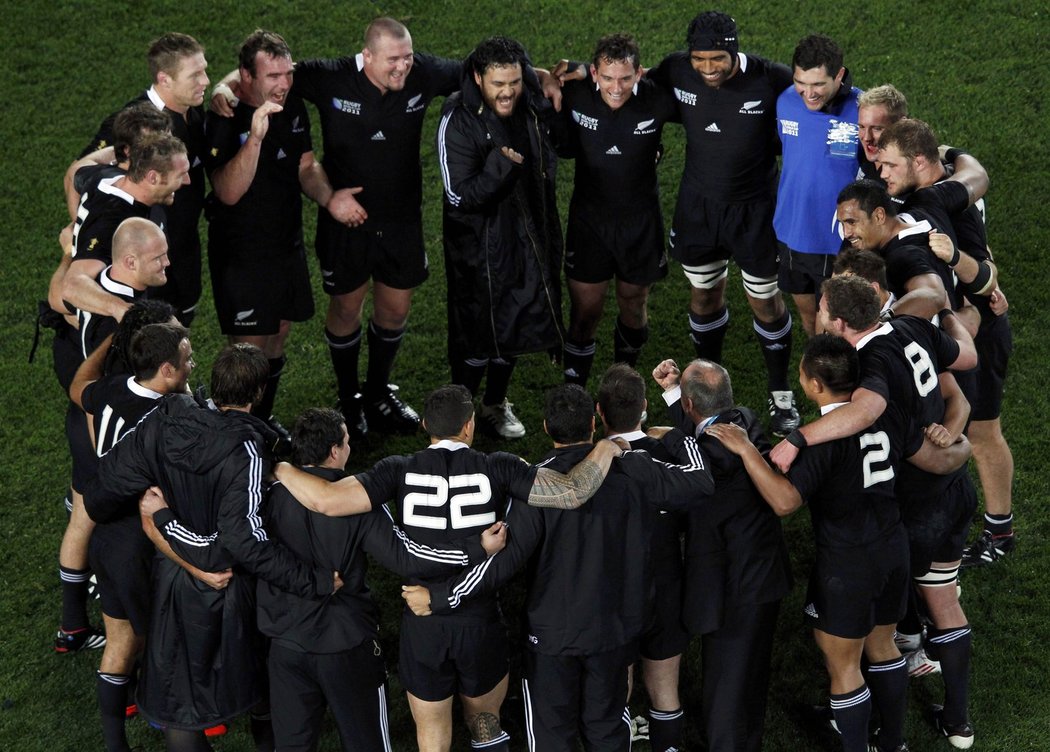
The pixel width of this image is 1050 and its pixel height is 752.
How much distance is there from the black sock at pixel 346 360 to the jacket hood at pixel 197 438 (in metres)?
2.43

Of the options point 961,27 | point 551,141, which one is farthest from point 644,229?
point 961,27

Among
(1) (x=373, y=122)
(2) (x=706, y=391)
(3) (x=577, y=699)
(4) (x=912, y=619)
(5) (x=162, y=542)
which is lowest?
(4) (x=912, y=619)

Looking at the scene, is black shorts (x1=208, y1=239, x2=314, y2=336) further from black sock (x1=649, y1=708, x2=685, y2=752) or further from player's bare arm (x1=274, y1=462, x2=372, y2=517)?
black sock (x1=649, y1=708, x2=685, y2=752)

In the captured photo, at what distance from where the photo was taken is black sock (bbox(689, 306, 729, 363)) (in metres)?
7.49

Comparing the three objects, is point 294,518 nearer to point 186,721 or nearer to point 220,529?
point 220,529

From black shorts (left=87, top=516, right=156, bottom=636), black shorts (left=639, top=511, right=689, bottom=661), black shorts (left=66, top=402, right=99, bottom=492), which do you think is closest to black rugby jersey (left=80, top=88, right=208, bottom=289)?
black shorts (left=66, top=402, right=99, bottom=492)

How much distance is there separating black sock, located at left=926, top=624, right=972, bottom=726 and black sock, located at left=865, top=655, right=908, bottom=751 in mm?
204

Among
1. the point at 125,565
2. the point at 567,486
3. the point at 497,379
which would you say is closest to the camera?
the point at 567,486

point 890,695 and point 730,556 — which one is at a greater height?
point 730,556

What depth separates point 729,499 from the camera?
5.01 metres

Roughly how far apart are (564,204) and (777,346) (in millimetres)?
2523

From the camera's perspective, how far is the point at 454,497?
4809 millimetres

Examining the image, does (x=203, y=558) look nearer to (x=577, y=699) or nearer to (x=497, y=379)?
(x=577, y=699)

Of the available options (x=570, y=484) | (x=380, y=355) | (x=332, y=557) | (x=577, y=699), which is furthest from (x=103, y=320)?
(x=577, y=699)
